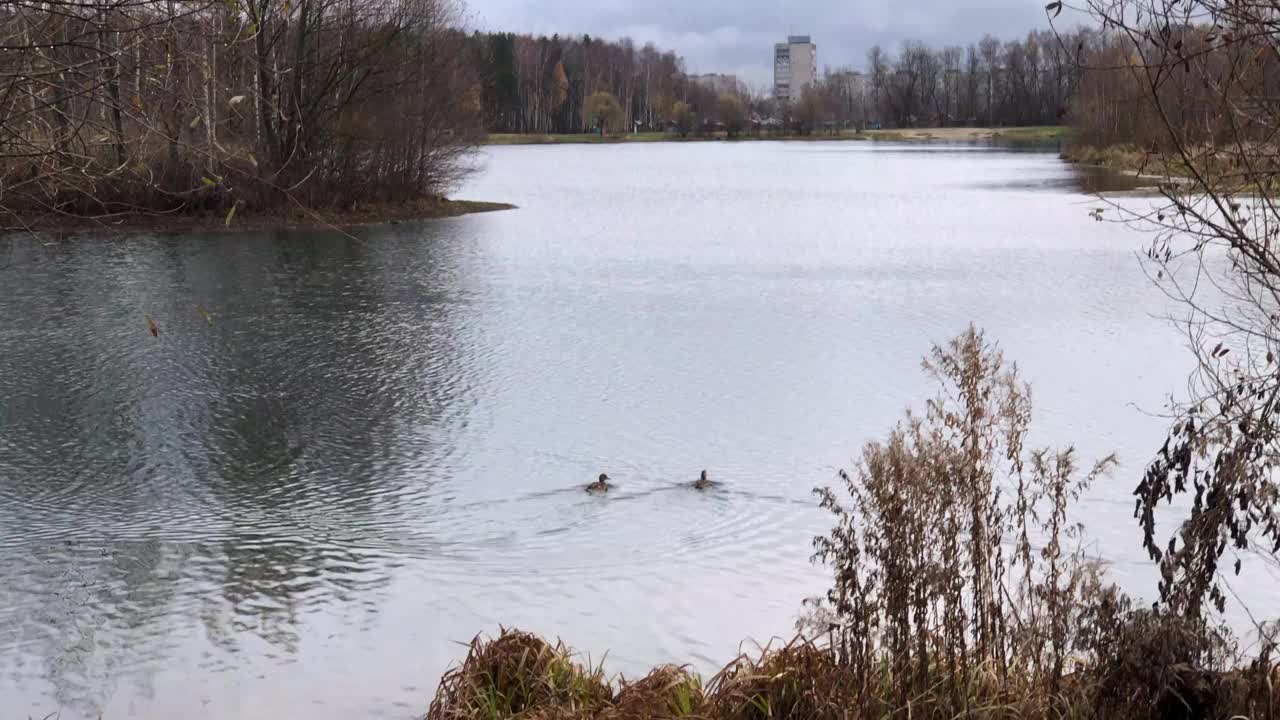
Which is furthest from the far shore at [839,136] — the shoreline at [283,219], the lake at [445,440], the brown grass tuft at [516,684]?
the brown grass tuft at [516,684]

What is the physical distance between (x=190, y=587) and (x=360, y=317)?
789cm

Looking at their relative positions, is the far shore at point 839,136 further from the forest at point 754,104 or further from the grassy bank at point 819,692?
the grassy bank at point 819,692

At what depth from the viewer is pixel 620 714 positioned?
412 centimetres

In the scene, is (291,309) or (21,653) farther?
(291,309)

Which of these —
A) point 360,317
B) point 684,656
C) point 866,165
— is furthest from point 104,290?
point 866,165

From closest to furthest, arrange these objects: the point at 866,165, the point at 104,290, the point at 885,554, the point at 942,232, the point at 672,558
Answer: the point at 885,554 < the point at 672,558 < the point at 104,290 < the point at 942,232 < the point at 866,165

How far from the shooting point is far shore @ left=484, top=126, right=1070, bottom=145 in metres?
82.7

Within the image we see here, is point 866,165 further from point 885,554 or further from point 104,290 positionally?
point 885,554

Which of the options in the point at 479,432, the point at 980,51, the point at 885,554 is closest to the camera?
the point at 885,554

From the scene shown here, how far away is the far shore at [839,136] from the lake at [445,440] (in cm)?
6308

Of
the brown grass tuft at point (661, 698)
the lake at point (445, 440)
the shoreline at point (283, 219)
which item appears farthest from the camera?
the shoreline at point (283, 219)

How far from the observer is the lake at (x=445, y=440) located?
5.64 m

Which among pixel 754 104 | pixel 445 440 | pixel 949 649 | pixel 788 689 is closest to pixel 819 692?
pixel 788 689

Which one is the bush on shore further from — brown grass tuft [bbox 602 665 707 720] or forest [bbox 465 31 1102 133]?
forest [bbox 465 31 1102 133]
